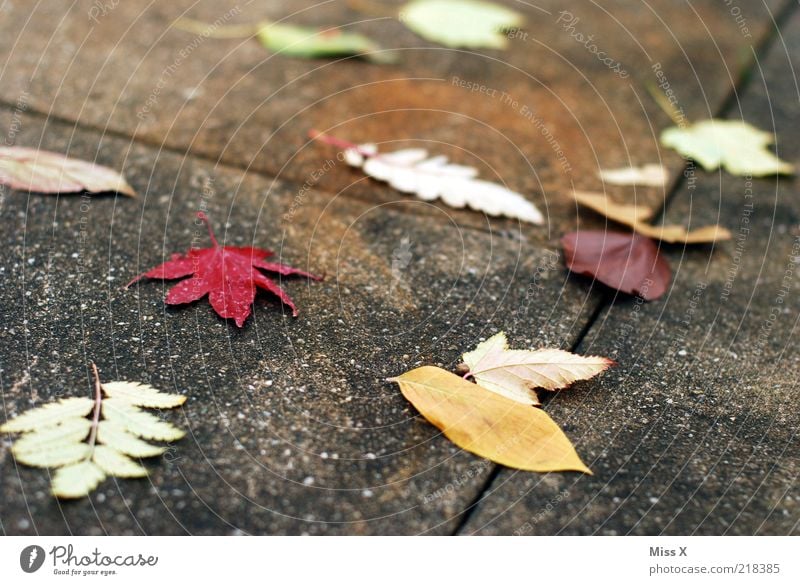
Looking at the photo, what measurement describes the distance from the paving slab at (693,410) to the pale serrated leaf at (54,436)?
470 millimetres

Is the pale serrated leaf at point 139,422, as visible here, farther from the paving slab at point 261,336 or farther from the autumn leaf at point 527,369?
the autumn leaf at point 527,369

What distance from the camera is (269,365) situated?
1092 millimetres

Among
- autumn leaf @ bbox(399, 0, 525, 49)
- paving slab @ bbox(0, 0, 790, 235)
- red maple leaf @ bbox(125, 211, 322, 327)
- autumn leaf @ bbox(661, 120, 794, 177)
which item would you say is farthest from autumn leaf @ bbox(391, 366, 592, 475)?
autumn leaf @ bbox(399, 0, 525, 49)

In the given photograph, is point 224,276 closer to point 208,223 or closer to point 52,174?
point 208,223

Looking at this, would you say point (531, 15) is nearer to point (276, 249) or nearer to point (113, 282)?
point (276, 249)

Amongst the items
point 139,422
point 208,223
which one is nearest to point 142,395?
point 139,422

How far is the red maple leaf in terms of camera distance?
46.1 inches

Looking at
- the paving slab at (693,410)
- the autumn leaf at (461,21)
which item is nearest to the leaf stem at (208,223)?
the paving slab at (693,410)

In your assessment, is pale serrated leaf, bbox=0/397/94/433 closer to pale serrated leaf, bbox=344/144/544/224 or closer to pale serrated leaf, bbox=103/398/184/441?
pale serrated leaf, bbox=103/398/184/441

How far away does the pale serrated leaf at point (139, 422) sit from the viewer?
0.95 metres

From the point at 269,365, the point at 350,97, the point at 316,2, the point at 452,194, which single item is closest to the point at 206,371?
the point at 269,365

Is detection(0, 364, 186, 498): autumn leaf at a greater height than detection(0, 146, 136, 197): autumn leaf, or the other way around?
detection(0, 146, 136, 197): autumn leaf

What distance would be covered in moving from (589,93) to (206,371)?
127cm

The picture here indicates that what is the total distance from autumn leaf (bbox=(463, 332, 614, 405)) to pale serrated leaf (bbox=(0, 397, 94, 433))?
495mm
